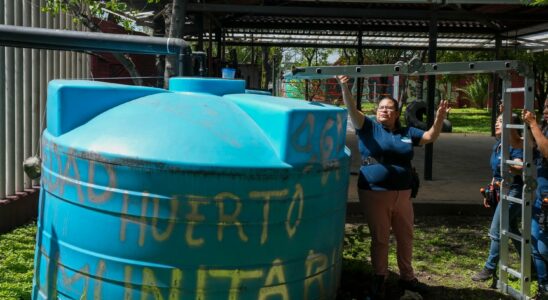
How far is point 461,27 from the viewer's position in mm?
14719

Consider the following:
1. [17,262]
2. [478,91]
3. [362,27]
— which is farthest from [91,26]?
[478,91]

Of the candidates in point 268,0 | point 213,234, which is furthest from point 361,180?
point 268,0

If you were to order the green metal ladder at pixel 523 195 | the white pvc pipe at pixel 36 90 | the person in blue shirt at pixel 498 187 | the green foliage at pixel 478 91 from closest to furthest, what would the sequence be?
the green metal ladder at pixel 523 195
the person in blue shirt at pixel 498 187
the white pvc pipe at pixel 36 90
the green foliage at pixel 478 91

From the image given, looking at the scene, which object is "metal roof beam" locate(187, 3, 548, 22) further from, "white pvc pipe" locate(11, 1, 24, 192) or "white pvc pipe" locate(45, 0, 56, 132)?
"white pvc pipe" locate(11, 1, 24, 192)

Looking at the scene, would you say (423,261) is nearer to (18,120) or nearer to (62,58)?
(18,120)

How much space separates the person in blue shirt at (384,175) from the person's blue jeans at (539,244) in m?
1.05

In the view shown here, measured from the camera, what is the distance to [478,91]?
3694 centimetres

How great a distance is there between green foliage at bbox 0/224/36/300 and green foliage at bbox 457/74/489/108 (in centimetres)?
3306

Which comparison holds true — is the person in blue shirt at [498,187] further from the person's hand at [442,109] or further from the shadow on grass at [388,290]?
the person's hand at [442,109]

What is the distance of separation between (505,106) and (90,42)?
10.5 ft

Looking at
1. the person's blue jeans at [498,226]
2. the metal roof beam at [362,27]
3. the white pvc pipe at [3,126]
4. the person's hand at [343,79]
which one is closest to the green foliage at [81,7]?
the white pvc pipe at [3,126]

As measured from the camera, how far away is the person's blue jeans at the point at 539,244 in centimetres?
477

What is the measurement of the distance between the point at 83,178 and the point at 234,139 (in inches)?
30.1

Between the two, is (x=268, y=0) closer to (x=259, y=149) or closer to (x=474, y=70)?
(x=474, y=70)
